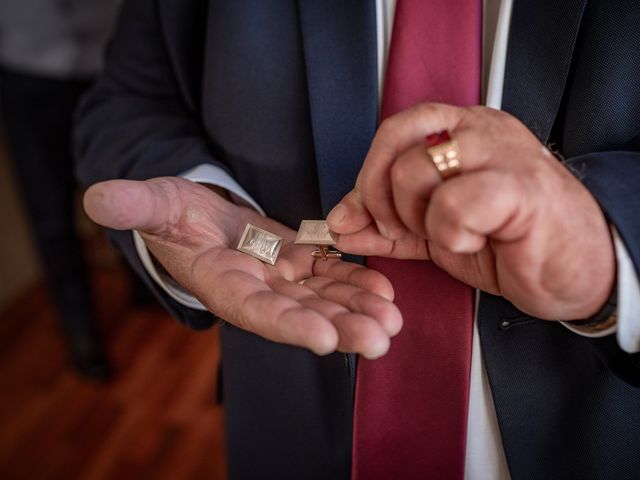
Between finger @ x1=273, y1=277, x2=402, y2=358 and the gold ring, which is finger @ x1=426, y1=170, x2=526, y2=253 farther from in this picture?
finger @ x1=273, y1=277, x2=402, y2=358

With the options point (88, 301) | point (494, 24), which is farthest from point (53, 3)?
point (494, 24)

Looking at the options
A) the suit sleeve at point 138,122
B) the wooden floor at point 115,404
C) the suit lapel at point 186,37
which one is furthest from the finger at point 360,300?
the wooden floor at point 115,404

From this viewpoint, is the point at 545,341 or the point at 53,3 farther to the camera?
the point at 53,3

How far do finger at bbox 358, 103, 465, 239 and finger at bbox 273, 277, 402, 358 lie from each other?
131mm

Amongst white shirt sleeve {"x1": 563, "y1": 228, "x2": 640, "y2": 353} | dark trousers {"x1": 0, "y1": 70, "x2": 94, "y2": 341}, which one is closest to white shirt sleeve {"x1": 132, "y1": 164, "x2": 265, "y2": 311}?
white shirt sleeve {"x1": 563, "y1": 228, "x2": 640, "y2": 353}

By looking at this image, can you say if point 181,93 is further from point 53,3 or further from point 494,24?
point 53,3

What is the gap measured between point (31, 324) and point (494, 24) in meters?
2.70

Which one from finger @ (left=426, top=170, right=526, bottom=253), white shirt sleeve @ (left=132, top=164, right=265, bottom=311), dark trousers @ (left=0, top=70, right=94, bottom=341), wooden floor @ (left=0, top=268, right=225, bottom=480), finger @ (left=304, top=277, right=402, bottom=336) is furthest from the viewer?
dark trousers @ (left=0, top=70, right=94, bottom=341)

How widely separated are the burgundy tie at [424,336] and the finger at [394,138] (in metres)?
0.20

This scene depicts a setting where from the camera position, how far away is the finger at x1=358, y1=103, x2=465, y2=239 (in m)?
0.66

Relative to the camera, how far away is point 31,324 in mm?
2766

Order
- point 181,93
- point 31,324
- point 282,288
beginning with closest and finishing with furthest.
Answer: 1. point 282,288
2. point 181,93
3. point 31,324

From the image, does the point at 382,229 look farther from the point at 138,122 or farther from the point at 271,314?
the point at 138,122

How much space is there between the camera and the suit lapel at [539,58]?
31.2 inches
